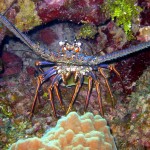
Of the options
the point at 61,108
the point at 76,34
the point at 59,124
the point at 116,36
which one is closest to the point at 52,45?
the point at 76,34

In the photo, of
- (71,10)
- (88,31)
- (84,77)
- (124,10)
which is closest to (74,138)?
(84,77)

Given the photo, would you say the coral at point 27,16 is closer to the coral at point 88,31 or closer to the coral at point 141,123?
the coral at point 88,31

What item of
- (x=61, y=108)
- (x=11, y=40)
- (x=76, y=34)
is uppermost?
(x=11, y=40)

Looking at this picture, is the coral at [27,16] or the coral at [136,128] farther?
the coral at [27,16]

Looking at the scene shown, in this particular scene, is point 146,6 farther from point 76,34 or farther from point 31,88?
point 31,88

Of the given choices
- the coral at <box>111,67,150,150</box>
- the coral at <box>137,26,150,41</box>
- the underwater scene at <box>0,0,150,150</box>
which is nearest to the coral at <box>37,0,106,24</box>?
the underwater scene at <box>0,0,150,150</box>

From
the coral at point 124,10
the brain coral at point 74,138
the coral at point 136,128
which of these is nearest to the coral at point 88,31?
the coral at point 124,10

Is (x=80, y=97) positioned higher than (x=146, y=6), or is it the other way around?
(x=146, y=6)
